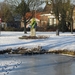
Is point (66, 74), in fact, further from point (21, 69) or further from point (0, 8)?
point (0, 8)

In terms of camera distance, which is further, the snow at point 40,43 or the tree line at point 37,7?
the tree line at point 37,7

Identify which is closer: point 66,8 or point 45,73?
point 45,73

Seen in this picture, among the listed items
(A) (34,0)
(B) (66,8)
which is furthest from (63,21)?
(A) (34,0)

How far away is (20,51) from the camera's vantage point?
18812 mm

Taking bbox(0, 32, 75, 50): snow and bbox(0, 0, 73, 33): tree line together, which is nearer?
bbox(0, 32, 75, 50): snow

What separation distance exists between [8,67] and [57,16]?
5335cm

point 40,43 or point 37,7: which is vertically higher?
point 37,7

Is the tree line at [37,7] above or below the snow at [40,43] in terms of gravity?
above

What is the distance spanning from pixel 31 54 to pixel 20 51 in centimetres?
103

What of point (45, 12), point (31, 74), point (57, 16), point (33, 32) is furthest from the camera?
point (45, 12)

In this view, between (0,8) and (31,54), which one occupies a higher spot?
(0,8)

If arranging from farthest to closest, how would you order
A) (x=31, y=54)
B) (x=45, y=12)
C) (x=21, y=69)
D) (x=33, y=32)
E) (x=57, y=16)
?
(x=45, y=12)
(x=57, y=16)
(x=33, y=32)
(x=31, y=54)
(x=21, y=69)

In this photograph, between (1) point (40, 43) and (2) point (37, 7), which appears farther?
(2) point (37, 7)

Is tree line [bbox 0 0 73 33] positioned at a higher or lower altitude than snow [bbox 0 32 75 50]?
higher
